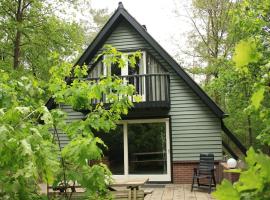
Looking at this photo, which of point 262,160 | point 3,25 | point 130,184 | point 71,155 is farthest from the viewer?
point 3,25

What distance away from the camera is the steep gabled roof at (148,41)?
36.3ft

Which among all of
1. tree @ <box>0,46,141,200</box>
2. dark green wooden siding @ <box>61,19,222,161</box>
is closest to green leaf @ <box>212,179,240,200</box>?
tree @ <box>0,46,141,200</box>

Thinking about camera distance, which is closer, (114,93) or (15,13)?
(114,93)

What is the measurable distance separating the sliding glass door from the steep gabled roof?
1.52 metres

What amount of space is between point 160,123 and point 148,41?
9.32 feet

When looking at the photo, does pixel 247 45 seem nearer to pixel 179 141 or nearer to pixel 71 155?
pixel 71 155

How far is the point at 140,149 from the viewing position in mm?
11578

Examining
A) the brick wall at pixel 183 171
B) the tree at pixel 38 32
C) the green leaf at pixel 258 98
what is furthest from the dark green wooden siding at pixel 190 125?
the green leaf at pixel 258 98

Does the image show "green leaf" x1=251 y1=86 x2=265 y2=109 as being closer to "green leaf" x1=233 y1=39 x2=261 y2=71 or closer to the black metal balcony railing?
"green leaf" x1=233 y1=39 x2=261 y2=71

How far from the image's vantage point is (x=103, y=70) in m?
12.1

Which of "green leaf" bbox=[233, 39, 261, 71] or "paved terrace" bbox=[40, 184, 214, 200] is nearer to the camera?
"green leaf" bbox=[233, 39, 261, 71]

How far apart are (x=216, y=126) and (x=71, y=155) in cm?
903

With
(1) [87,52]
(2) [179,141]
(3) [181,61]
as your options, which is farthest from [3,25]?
(3) [181,61]

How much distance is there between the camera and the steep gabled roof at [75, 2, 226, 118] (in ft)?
Result: 36.3
